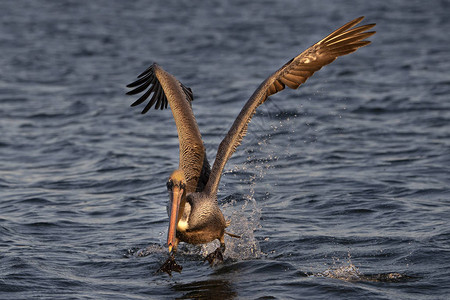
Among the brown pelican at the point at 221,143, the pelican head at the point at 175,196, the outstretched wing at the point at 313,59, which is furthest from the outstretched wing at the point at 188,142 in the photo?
the pelican head at the point at 175,196

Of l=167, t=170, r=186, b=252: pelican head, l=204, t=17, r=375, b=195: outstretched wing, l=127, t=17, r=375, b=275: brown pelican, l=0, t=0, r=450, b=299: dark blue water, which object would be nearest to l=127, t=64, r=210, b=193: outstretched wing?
l=127, t=17, r=375, b=275: brown pelican

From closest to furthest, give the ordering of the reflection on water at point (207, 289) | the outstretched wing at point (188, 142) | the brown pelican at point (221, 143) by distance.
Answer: the reflection on water at point (207, 289)
the brown pelican at point (221, 143)
the outstretched wing at point (188, 142)

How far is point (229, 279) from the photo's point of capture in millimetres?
6535

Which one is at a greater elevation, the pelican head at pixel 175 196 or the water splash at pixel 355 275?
the pelican head at pixel 175 196

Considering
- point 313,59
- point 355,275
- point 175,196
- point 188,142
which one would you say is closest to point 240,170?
point 188,142

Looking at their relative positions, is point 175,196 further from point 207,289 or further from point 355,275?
point 355,275

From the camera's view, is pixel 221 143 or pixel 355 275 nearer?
pixel 355 275

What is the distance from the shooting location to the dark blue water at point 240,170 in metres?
6.54

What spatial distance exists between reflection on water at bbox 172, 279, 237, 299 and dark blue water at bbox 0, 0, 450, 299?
32mm

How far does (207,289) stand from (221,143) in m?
1.43

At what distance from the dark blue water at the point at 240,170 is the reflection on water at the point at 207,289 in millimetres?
32

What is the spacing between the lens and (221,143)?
6988mm

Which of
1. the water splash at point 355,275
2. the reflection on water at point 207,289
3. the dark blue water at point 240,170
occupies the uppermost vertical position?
the dark blue water at point 240,170

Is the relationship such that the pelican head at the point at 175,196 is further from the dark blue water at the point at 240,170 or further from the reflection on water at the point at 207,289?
the dark blue water at the point at 240,170
